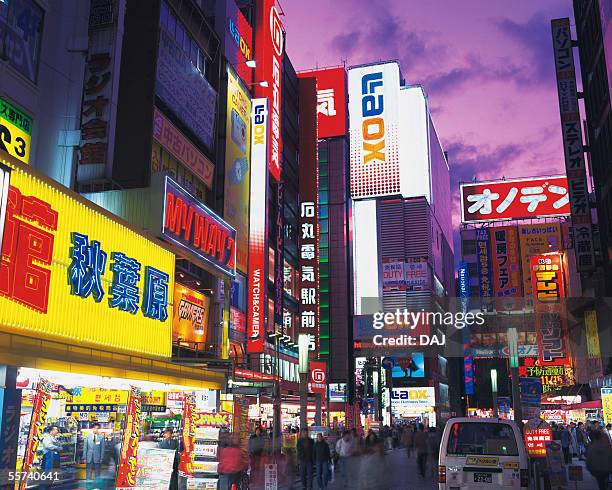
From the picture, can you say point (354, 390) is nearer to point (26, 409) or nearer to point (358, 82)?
point (358, 82)

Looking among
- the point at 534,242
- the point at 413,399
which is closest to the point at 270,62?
the point at 534,242

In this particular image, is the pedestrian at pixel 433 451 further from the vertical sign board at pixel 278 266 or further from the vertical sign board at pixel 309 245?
the vertical sign board at pixel 309 245

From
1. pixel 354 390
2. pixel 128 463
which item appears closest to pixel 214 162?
pixel 128 463

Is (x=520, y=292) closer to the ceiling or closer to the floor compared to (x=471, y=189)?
closer to the floor

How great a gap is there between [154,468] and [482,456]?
594 cm

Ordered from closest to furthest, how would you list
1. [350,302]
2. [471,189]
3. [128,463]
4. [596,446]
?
[128,463] < [596,446] < [350,302] < [471,189]

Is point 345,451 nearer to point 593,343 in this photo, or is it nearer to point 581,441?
point 581,441

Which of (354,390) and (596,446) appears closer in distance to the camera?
(596,446)

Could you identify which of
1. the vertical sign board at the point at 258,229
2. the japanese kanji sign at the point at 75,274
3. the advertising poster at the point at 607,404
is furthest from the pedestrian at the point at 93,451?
the advertising poster at the point at 607,404

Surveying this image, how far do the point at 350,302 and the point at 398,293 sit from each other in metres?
32.8

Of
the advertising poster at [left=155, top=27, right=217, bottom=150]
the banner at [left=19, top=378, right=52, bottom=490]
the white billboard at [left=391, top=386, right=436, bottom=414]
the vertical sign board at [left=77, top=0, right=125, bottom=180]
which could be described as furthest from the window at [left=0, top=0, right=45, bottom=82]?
the white billboard at [left=391, top=386, right=436, bottom=414]

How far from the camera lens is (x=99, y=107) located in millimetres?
22203

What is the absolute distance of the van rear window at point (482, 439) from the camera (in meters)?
12.2

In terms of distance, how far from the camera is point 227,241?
2398cm
